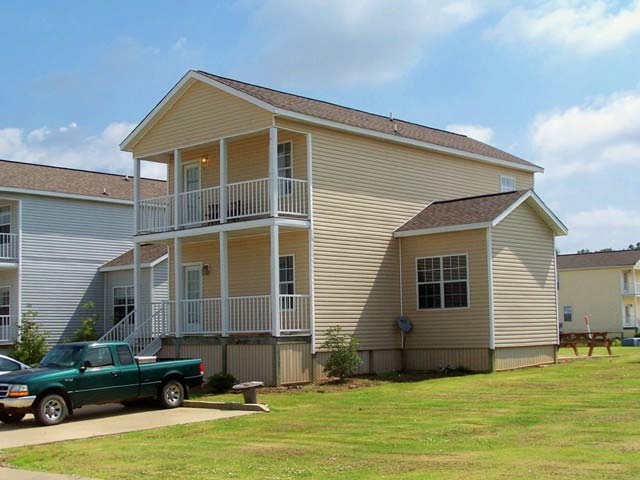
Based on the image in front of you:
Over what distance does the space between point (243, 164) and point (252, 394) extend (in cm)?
1041

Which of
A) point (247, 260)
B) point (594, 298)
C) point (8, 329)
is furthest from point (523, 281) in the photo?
point (594, 298)

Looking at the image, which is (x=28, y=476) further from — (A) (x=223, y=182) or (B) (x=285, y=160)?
(B) (x=285, y=160)

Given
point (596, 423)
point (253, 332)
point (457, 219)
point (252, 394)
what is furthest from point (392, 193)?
point (596, 423)

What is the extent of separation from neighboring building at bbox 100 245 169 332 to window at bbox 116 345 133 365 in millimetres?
15296

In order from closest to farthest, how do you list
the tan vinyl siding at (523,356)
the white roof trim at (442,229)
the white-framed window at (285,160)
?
the white roof trim at (442,229)
the tan vinyl siding at (523,356)
the white-framed window at (285,160)


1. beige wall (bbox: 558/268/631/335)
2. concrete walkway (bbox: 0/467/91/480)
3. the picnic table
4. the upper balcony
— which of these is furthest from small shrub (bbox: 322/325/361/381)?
beige wall (bbox: 558/268/631/335)

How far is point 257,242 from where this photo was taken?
88.1ft

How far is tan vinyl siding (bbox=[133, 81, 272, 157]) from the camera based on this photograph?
24.9 meters

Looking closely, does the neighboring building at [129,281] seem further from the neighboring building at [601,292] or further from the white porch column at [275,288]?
the neighboring building at [601,292]

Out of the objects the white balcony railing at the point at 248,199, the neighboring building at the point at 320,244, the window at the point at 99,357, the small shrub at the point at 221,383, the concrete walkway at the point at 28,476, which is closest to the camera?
the concrete walkway at the point at 28,476

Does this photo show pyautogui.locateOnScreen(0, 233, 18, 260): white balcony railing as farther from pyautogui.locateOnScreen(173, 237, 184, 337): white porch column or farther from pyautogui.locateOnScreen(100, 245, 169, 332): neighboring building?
pyautogui.locateOnScreen(173, 237, 184, 337): white porch column

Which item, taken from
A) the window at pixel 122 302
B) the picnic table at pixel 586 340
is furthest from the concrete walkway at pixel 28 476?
the window at pixel 122 302

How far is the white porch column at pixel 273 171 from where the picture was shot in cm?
2373

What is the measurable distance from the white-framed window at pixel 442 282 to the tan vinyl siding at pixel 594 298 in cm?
3951
